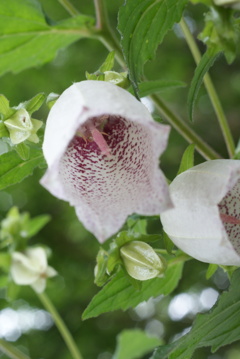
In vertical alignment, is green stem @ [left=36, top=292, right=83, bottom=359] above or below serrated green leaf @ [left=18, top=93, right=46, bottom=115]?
below

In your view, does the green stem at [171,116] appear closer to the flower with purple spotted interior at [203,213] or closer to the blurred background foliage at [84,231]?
the flower with purple spotted interior at [203,213]

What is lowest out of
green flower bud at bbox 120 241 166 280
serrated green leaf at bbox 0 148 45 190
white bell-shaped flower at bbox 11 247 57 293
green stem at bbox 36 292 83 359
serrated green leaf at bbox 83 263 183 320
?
green stem at bbox 36 292 83 359

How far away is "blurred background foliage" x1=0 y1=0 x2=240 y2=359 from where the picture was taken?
2.49m

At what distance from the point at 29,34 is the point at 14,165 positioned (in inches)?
8.5

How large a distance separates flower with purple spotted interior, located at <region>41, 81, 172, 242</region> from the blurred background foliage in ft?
5.55

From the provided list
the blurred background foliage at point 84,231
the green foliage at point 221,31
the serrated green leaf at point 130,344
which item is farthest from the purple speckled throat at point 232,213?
the blurred background foliage at point 84,231

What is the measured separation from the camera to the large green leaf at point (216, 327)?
71 cm

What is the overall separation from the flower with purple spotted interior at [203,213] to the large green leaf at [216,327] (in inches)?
4.1

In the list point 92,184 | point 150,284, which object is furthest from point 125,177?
point 150,284

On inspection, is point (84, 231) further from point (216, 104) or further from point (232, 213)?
point (232, 213)

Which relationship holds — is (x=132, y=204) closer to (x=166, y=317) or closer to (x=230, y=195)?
(x=230, y=195)

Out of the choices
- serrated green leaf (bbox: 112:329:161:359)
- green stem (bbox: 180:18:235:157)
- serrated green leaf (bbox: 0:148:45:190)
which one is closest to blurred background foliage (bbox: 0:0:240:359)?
serrated green leaf (bbox: 112:329:161:359)

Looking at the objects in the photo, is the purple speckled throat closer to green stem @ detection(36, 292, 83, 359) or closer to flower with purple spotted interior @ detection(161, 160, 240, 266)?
flower with purple spotted interior @ detection(161, 160, 240, 266)

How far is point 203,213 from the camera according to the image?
609mm
